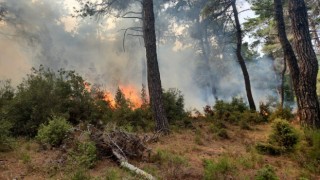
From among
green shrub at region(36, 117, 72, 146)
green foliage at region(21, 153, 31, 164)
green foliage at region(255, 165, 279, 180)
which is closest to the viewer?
green foliage at region(255, 165, 279, 180)

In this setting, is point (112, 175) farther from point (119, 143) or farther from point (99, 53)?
point (99, 53)

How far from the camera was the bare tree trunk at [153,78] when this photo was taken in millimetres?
10219

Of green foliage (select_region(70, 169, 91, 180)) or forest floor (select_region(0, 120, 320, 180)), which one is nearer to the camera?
green foliage (select_region(70, 169, 91, 180))

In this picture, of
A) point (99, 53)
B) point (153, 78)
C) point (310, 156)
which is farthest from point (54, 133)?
point (99, 53)

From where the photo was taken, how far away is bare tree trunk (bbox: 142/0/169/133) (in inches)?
402

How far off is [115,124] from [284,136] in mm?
4068

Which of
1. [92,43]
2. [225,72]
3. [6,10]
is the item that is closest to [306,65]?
[6,10]

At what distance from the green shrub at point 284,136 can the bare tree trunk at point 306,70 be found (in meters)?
1.48

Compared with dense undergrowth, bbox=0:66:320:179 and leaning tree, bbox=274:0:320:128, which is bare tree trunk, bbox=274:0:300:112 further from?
dense undergrowth, bbox=0:66:320:179

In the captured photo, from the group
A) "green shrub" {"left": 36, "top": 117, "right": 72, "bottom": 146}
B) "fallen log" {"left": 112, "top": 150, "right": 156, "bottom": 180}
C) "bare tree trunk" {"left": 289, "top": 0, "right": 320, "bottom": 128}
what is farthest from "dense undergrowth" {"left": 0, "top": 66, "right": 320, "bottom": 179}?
"bare tree trunk" {"left": 289, "top": 0, "right": 320, "bottom": 128}

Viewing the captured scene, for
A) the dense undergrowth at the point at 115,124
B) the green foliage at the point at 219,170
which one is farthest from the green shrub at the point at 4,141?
the green foliage at the point at 219,170

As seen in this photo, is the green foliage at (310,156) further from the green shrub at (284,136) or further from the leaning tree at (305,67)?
the leaning tree at (305,67)

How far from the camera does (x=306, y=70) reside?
8164 mm

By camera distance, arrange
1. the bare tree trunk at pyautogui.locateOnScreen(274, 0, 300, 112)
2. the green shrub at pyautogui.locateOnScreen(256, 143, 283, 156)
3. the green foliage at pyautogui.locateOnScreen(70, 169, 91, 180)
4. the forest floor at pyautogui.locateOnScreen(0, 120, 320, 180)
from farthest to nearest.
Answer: the bare tree trunk at pyautogui.locateOnScreen(274, 0, 300, 112), the green shrub at pyautogui.locateOnScreen(256, 143, 283, 156), the forest floor at pyautogui.locateOnScreen(0, 120, 320, 180), the green foliage at pyautogui.locateOnScreen(70, 169, 91, 180)
